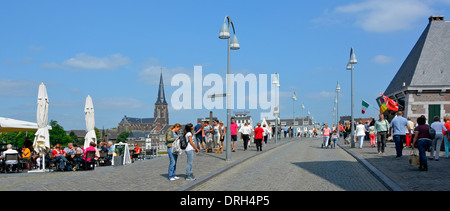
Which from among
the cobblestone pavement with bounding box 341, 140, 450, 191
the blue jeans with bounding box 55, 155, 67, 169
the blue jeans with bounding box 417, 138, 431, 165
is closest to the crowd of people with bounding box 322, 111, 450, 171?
the blue jeans with bounding box 417, 138, 431, 165

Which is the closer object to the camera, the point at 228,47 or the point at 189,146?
the point at 189,146

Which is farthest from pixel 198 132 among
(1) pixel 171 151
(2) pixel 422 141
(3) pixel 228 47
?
(2) pixel 422 141

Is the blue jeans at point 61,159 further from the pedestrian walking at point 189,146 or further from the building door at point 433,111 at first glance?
the building door at point 433,111

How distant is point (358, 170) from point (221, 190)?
5.83 meters

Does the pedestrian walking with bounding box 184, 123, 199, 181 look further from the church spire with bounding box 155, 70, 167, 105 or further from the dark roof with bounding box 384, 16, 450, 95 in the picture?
the church spire with bounding box 155, 70, 167, 105

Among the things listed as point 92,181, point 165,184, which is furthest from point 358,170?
point 92,181

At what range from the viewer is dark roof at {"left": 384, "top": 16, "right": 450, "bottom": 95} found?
31469 mm

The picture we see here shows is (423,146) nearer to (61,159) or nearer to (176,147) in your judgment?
(176,147)

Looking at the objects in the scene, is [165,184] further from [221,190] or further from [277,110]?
[277,110]

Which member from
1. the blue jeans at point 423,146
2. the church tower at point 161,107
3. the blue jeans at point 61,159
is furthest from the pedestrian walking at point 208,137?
the church tower at point 161,107

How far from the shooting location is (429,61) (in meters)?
32.9

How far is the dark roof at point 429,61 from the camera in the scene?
3147 centimetres
